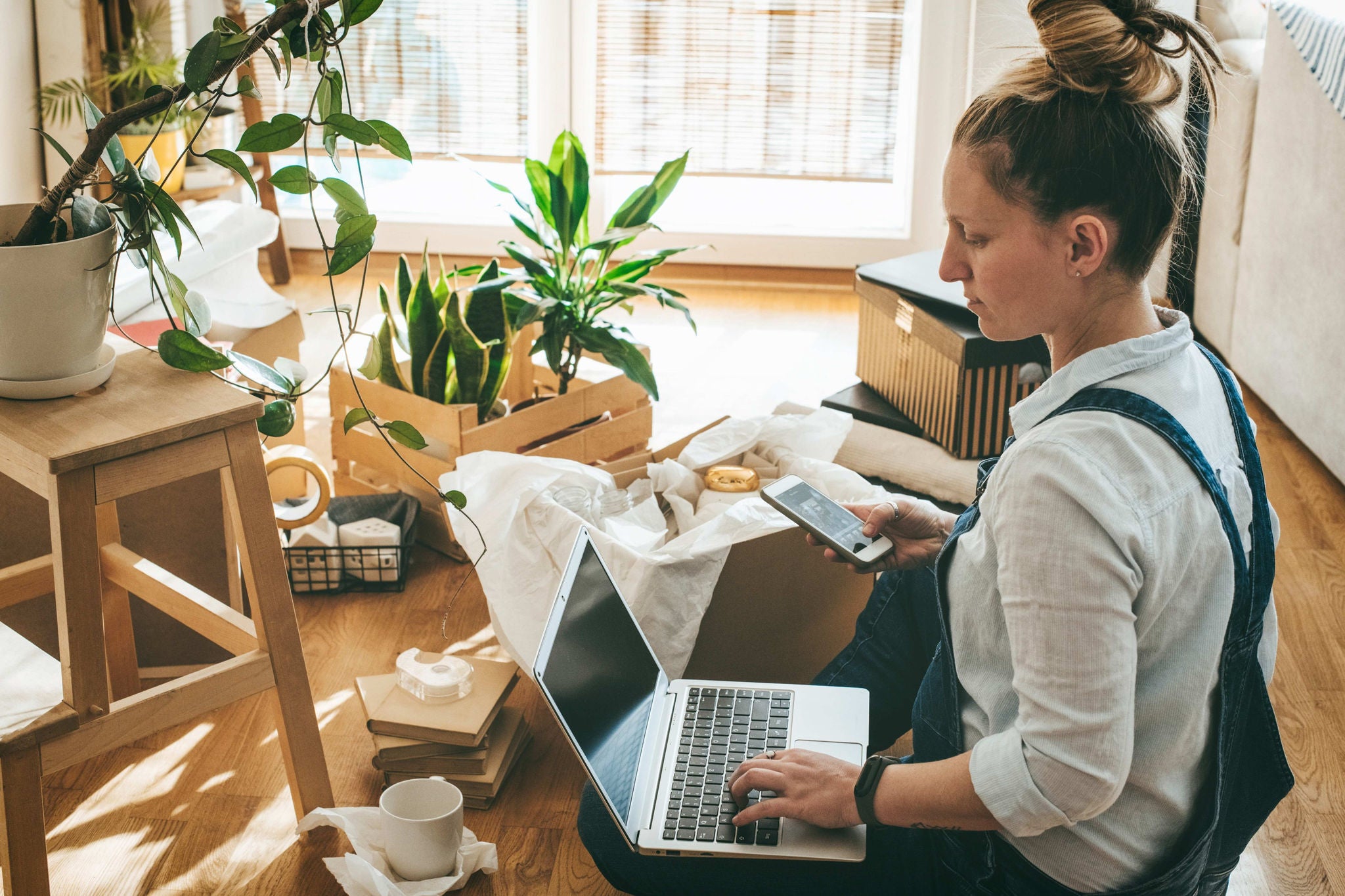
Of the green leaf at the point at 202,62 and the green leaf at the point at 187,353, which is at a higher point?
the green leaf at the point at 202,62

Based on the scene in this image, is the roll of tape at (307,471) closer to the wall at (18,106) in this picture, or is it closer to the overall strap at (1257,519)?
the overall strap at (1257,519)

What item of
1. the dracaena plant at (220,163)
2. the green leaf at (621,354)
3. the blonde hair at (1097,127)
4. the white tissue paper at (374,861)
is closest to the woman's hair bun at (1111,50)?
the blonde hair at (1097,127)

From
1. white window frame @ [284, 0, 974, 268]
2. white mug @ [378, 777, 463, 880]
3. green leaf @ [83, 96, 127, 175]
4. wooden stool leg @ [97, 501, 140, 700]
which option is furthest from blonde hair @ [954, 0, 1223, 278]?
white window frame @ [284, 0, 974, 268]

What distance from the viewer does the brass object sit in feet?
5.68

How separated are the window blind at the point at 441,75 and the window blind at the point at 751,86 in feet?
0.98

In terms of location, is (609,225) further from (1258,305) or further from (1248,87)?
(1248,87)

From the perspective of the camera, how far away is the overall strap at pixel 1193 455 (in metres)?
0.84

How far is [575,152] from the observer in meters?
2.09

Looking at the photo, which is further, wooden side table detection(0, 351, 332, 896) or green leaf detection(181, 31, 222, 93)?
wooden side table detection(0, 351, 332, 896)

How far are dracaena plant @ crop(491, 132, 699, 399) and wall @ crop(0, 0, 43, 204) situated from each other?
69.2 inches

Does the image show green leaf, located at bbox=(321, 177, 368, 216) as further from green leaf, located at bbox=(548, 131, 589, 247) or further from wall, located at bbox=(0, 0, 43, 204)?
wall, located at bbox=(0, 0, 43, 204)

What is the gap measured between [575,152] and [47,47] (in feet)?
6.72

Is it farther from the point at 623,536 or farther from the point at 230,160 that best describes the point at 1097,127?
the point at 623,536

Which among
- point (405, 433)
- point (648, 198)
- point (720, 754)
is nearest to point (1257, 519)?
point (720, 754)
